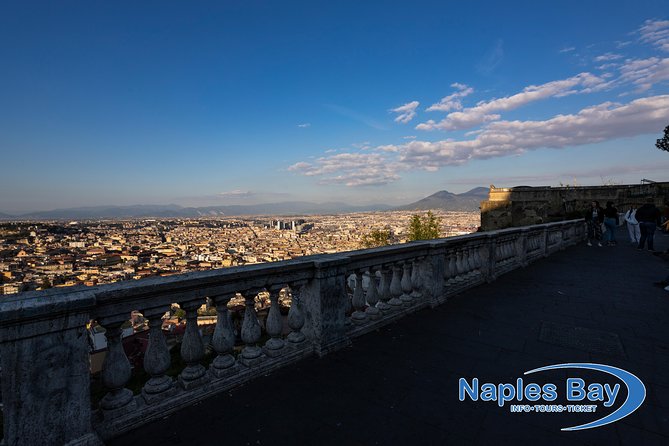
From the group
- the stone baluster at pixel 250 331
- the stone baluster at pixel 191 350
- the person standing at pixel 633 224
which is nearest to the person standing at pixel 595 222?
the person standing at pixel 633 224

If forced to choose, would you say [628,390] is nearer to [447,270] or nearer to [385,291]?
[385,291]

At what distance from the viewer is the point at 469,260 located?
21.5 feet

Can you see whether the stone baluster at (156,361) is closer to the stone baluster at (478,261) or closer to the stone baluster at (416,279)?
the stone baluster at (416,279)

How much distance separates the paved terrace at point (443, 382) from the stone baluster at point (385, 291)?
0.98 ft

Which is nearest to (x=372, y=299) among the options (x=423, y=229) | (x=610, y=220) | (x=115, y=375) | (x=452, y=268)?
(x=452, y=268)

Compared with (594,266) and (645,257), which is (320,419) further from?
(645,257)

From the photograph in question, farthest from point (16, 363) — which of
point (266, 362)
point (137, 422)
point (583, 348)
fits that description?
point (583, 348)

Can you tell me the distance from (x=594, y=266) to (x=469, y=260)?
5.76 meters

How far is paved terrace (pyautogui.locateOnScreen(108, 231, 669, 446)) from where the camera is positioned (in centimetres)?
223

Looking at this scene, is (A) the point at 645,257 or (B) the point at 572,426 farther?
(A) the point at 645,257

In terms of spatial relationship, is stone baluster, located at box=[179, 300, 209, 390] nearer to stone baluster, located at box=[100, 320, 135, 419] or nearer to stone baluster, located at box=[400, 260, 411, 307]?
stone baluster, located at box=[100, 320, 135, 419]

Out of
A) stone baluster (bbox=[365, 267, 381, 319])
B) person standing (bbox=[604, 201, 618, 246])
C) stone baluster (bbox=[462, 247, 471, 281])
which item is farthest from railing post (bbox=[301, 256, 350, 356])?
person standing (bbox=[604, 201, 618, 246])

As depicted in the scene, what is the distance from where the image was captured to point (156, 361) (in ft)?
8.09

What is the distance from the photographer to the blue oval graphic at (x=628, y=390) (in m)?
2.36
